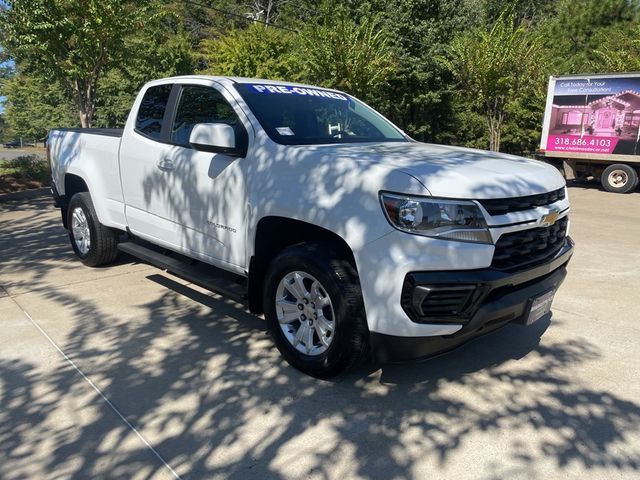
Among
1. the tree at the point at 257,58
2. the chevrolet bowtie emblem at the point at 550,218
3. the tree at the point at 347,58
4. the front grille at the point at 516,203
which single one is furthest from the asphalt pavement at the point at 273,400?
the tree at the point at 257,58

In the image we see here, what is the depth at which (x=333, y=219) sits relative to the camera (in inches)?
123

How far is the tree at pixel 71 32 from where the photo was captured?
35.9 ft

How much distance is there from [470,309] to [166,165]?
8.97 feet

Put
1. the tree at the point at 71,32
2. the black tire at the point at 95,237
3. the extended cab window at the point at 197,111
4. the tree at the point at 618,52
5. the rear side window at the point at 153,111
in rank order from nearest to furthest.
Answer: the extended cab window at the point at 197,111 < the rear side window at the point at 153,111 < the black tire at the point at 95,237 < the tree at the point at 71,32 < the tree at the point at 618,52

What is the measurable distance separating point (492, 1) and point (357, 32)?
17635mm

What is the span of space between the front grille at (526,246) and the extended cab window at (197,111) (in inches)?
80.5

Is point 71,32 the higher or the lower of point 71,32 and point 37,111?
the higher

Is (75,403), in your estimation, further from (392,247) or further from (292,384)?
(392,247)

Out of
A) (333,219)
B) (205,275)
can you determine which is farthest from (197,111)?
(333,219)

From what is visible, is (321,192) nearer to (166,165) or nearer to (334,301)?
(334,301)

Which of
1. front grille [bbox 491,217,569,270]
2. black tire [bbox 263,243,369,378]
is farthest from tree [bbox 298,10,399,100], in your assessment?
black tire [bbox 263,243,369,378]

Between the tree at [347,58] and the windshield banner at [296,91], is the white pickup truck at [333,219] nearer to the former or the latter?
the windshield banner at [296,91]

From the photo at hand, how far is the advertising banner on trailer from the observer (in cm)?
1373

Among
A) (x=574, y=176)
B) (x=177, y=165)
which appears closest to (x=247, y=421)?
(x=177, y=165)
